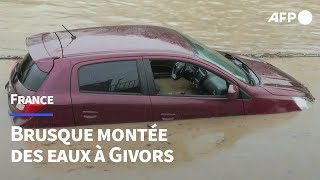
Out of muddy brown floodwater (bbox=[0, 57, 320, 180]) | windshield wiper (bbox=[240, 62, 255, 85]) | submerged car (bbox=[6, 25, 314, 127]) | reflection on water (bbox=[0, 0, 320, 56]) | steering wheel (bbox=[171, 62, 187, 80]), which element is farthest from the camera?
reflection on water (bbox=[0, 0, 320, 56])

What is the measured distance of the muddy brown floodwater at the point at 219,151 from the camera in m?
5.52

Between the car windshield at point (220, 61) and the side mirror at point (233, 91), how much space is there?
0.24 m

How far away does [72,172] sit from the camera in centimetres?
549

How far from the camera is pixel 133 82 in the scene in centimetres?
609

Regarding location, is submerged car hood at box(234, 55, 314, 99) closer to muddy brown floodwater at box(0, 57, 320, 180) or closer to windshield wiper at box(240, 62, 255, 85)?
windshield wiper at box(240, 62, 255, 85)

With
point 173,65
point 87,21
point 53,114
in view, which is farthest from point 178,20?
point 53,114

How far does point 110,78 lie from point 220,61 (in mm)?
Answer: 1542

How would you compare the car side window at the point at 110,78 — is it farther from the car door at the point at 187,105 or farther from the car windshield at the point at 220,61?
the car windshield at the point at 220,61

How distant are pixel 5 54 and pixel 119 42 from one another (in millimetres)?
4798

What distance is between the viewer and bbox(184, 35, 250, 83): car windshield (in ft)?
21.1

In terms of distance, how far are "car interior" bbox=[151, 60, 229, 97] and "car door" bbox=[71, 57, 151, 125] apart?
0.27 metres

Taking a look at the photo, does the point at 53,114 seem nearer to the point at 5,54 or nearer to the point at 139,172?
the point at 139,172

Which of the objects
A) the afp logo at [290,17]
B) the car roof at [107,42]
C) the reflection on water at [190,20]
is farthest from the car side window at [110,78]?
the afp logo at [290,17]

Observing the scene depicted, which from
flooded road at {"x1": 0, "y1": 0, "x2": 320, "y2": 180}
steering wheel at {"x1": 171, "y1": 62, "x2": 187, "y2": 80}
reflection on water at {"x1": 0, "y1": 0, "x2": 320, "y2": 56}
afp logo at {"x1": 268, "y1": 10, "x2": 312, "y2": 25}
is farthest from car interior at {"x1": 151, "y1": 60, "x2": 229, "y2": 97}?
afp logo at {"x1": 268, "y1": 10, "x2": 312, "y2": 25}
